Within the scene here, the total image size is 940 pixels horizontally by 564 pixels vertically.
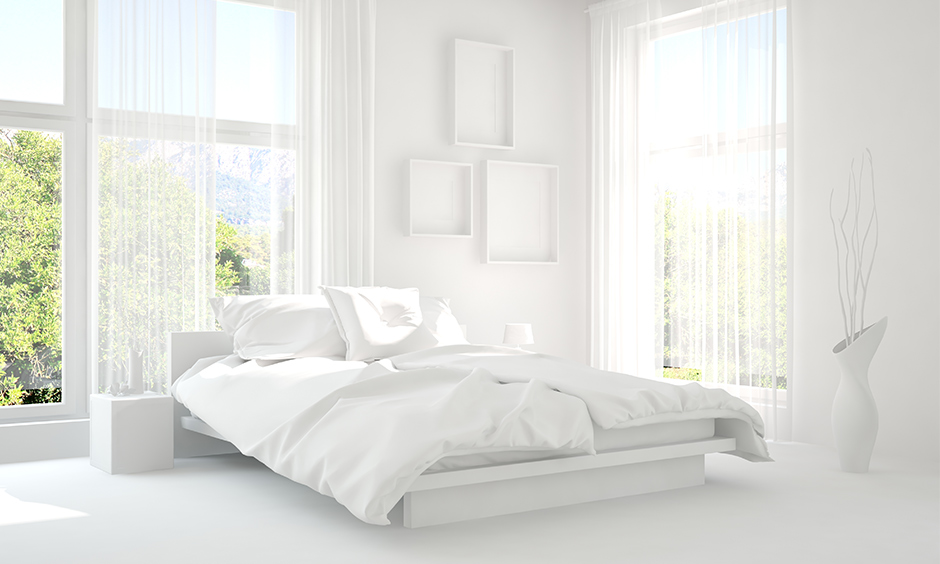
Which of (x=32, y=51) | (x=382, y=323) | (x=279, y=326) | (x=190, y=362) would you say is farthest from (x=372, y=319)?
(x=32, y=51)

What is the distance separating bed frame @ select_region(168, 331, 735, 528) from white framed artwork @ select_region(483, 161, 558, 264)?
262 cm

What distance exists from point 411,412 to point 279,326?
5.96 ft

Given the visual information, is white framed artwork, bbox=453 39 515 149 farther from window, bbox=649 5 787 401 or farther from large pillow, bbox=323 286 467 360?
large pillow, bbox=323 286 467 360

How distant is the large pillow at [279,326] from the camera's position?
4.41 m

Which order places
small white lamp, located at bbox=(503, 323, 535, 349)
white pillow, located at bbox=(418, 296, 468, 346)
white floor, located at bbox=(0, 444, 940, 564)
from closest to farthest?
white floor, located at bbox=(0, 444, 940, 564), white pillow, located at bbox=(418, 296, 468, 346), small white lamp, located at bbox=(503, 323, 535, 349)

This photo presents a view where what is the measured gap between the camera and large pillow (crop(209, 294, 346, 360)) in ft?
14.5

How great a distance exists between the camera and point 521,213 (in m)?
6.12

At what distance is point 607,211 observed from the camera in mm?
6137

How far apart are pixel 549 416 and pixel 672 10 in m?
3.72

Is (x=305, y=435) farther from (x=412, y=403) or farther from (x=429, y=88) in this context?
(x=429, y=88)

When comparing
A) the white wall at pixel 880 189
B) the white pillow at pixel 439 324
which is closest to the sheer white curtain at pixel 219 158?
the white pillow at pixel 439 324

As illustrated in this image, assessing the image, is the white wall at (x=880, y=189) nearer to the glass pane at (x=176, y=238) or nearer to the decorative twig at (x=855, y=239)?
the decorative twig at (x=855, y=239)

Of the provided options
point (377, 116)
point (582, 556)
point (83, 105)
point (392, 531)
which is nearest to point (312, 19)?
point (377, 116)

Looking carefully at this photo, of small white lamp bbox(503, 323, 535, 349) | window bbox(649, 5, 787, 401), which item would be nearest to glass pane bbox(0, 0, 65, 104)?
small white lamp bbox(503, 323, 535, 349)
